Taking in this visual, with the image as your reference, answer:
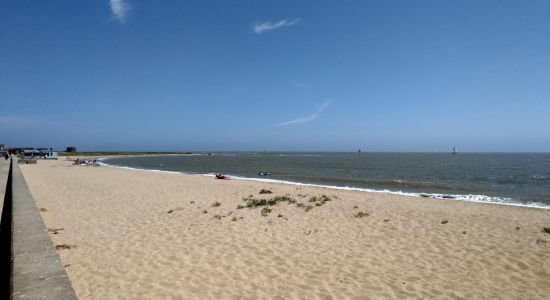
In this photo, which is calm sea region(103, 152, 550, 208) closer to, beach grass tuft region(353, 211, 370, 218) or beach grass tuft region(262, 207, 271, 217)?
beach grass tuft region(353, 211, 370, 218)

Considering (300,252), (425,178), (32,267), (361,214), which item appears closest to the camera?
(32,267)

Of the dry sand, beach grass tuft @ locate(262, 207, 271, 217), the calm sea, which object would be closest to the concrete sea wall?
the dry sand

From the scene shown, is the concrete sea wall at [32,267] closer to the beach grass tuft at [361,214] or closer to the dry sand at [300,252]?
the dry sand at [300,252]

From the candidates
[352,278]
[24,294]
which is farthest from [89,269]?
[352,278]

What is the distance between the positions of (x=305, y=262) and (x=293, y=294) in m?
1.71

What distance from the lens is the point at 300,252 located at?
27.7 ft

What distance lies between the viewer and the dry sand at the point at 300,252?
246 inches

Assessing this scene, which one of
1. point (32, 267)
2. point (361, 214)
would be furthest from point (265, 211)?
point (32, 267)

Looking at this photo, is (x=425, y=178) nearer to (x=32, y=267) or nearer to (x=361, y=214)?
(x=361, y=214)

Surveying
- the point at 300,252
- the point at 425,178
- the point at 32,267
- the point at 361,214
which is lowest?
the point at 425,178

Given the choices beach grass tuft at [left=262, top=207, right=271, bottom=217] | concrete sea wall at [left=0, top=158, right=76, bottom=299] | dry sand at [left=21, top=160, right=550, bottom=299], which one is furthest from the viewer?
beach grass tuft at [left=262, top=207, right=271, bottom=217]

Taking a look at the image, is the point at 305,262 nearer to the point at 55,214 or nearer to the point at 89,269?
the point at 89,269

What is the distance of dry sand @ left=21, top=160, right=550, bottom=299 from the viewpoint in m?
6.24

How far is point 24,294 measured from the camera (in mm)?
3791
